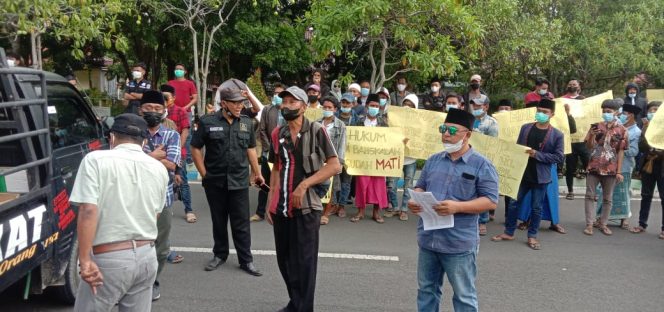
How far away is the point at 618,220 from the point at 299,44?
449 inches

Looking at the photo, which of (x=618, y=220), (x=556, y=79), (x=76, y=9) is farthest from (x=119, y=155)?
(x=556, y=79)

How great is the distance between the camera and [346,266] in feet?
19.6

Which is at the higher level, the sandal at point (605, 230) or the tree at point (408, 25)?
the tree at point (408, 25)

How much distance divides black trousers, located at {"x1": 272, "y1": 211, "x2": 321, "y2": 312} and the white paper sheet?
0.97 meters

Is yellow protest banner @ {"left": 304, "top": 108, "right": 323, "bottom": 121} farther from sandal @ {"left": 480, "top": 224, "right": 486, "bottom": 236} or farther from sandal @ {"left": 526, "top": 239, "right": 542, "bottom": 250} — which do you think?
sandal @ {"left": 526, "top": 239, "right": 542, "bottom": 250}

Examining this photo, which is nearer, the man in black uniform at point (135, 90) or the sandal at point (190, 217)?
the sandal at point (190, 217)

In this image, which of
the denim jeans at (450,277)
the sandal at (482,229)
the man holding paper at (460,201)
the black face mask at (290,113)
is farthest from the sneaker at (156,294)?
the sandal at (482,229)

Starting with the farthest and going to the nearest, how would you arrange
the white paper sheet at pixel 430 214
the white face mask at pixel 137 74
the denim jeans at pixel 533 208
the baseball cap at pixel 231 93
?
the white face mask at pixel 137 74 < the denim jeans at pixel 533 208 < the baseball cap at pixel 231 93 < the white paper sheet at pixel 430 214

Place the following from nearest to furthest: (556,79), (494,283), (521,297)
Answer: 1. (521,297)
2. (494,283)
3. (556,79)

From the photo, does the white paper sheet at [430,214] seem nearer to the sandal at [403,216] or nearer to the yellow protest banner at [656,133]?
the sandal at [403,216]

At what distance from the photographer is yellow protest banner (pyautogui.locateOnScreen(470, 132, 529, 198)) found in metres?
7.14

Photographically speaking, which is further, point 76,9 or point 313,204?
point 76,9

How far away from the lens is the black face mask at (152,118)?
5.01 metres

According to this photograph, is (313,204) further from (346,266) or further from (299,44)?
(299,44)
